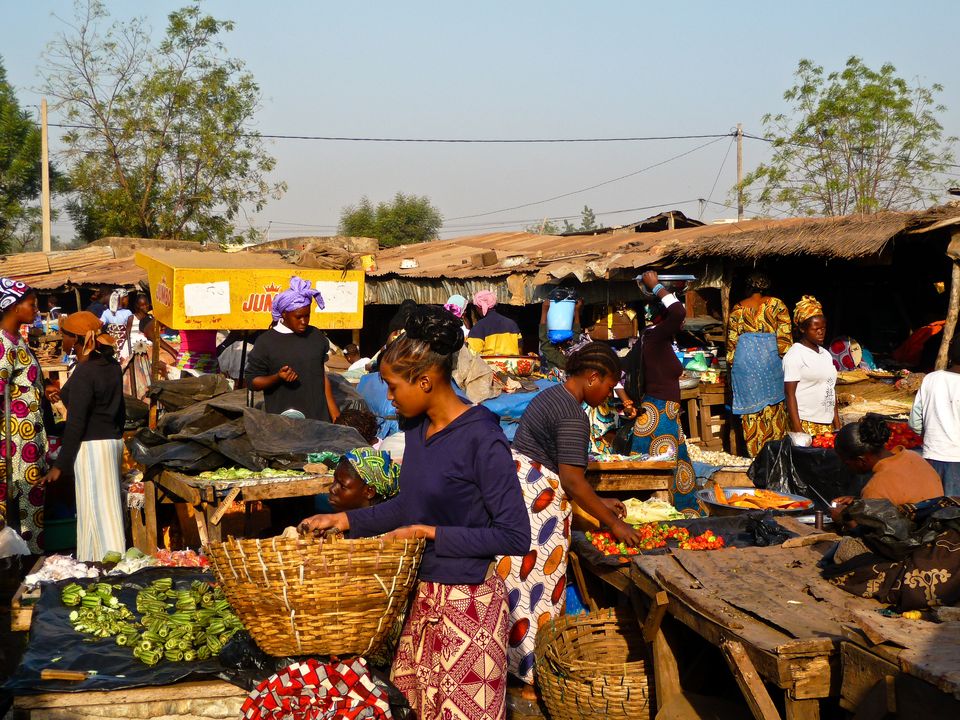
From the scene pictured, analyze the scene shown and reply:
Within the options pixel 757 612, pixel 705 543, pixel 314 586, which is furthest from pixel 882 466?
pixel 314 586

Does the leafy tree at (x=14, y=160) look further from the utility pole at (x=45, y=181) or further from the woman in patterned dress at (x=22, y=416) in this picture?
the woman in patterned dress at (x=22, y=416)

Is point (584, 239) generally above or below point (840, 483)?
above

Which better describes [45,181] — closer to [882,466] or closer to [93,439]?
[93,439]

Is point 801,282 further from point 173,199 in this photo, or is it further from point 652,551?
point 173,199

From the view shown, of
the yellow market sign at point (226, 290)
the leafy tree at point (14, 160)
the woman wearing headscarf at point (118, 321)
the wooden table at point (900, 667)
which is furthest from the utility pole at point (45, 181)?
the wooden table at point (900, 667)

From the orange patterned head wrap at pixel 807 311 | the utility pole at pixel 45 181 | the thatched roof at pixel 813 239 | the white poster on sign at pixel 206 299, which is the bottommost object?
the orange patterned head wrap at pixel 807 311

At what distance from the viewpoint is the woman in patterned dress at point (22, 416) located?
20.8 ft

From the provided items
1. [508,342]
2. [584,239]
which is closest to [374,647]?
[508,342]

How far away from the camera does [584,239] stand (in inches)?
634

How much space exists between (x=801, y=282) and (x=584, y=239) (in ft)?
14.8

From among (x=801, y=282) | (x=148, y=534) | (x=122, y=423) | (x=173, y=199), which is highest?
(x=173, y=199)

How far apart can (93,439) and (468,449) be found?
4315mm

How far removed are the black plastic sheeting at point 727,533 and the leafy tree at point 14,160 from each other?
97.3 ft

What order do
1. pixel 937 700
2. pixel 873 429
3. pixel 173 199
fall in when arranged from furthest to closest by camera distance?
pixel 173 199 → pixel 873 429 → pixel 937 700
